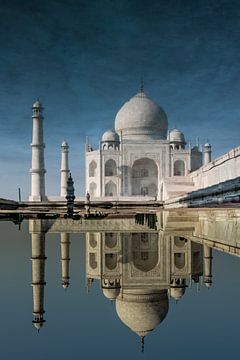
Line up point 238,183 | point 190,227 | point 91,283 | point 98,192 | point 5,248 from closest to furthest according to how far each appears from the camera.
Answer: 1. point 91,283
2. point 5,248
3. point 190,227
4. point 238,183
5. point 98,192

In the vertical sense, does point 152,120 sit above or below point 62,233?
above

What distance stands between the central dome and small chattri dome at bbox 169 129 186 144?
2.02 feet

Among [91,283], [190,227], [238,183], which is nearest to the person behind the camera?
[91,283]

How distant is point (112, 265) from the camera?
4.78m

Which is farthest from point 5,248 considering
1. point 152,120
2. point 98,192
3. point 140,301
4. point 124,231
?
point 152,120

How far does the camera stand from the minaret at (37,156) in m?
25.5

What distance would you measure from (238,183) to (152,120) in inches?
800

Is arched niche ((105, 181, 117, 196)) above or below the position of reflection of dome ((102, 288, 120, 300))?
above

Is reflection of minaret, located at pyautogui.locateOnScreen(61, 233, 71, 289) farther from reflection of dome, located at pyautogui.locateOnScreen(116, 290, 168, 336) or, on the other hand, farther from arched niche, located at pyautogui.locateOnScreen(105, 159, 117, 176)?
arched niche, located at pyautogui.locateOnScreen(105, 159, 117, 176)

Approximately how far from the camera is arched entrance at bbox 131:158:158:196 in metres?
29.2

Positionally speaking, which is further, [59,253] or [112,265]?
[59,253]

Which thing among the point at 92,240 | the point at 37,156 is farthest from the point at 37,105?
the point at 92,240

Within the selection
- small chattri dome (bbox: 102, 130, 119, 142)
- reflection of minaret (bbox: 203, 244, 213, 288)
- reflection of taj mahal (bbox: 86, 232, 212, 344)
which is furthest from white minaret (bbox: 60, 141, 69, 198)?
reflection of minaret (bbox: 203, 244, 213, 288)

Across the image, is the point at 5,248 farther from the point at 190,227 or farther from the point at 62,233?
the point at 190,227
